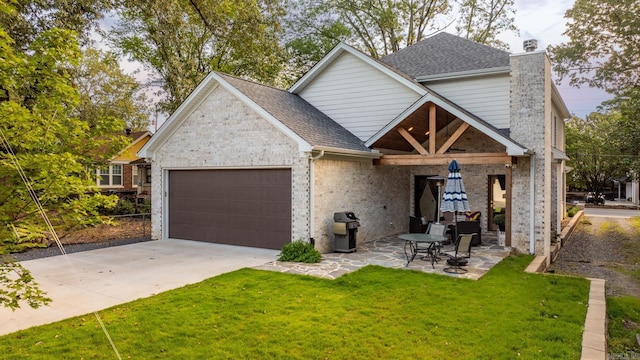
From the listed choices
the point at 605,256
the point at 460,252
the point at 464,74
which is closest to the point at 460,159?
the point at 460,252

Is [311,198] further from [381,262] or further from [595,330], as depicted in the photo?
[595,330]

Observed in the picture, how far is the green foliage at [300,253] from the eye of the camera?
1015cm

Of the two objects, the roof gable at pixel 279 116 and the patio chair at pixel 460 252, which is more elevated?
the roof gable at pixel 279 116

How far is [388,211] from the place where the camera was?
14805 mm

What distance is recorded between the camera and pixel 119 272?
30.0 feet

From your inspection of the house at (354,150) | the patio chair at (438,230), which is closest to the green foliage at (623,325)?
the patio chair at (438,230)

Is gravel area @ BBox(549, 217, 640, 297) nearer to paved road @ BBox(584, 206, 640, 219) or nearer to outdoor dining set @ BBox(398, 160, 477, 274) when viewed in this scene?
outdoor dining set @ BBox(398, 160, 477, 274)

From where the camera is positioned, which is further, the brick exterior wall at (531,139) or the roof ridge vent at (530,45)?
the roof ridge vent at (530,45)

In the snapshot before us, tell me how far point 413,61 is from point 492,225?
25.3 ft

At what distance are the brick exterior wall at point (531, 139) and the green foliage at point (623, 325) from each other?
338 cm

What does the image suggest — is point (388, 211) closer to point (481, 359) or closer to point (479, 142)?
point (479, 142)

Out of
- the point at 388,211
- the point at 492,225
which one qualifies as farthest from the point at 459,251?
the point at 492,225

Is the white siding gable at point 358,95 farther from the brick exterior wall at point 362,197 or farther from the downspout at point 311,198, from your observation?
the downspout at point 311,198

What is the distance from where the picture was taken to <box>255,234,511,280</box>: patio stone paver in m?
9.16
